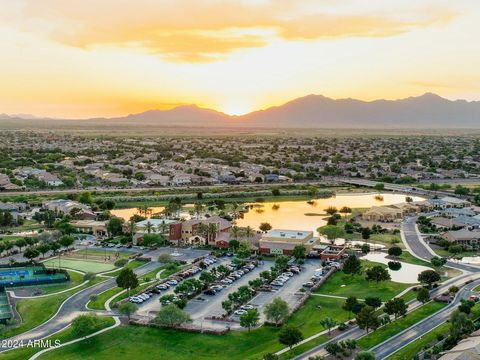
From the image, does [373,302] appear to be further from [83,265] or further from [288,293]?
[83,265]

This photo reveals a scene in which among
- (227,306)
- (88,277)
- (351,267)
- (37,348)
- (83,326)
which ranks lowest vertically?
(37,348)

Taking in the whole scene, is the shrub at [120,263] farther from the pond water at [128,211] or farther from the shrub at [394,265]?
the pond water at [128,211]

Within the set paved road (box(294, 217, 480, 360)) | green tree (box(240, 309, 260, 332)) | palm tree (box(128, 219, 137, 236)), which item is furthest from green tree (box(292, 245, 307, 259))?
palm tree (box(128, 219, 137, 236))

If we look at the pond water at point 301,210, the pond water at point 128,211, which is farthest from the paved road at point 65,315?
the pond water at point 128,211

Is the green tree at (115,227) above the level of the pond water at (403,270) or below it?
above

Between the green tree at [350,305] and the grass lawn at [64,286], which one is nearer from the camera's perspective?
the green tree at [350,305]

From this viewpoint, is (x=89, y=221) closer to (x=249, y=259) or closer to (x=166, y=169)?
(x=249, y=259)

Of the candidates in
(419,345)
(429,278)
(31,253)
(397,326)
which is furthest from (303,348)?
(31,253)

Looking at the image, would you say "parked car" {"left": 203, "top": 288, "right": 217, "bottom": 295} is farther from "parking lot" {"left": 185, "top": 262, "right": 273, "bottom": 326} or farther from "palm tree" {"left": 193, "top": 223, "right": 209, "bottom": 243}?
"palm tree" {"left": 193, "top": 223, "right": 209, "bottom": 243}
